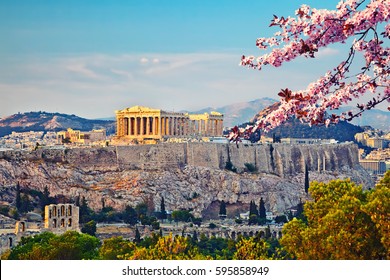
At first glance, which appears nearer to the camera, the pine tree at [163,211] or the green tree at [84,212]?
the green tree at [84,212]

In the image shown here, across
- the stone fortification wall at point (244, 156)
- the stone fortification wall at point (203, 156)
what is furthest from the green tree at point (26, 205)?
the stone fortification wall at point (244, 156)

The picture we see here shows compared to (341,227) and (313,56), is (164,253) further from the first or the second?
(313,56)

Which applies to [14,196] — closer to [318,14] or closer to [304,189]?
[304,189]

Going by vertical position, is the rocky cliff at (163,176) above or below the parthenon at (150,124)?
below

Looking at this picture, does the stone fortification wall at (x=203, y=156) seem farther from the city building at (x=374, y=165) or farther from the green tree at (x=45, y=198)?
the city building at (x=374, y=165)

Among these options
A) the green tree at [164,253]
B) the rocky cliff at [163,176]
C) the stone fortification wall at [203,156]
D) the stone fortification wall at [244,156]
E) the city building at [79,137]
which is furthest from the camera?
the city building at [79,137]

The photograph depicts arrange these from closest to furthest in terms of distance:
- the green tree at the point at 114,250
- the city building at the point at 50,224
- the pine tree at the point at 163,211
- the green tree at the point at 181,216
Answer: the green tree at the point at 114,250
the city building at the point at 50,224
the green tree at the point at 181,216
the pine tree at the point at 163,211
